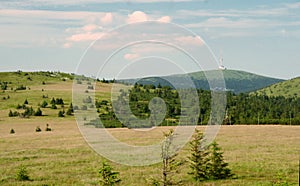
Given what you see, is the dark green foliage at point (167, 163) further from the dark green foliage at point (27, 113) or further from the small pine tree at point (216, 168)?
the dark green foliage at point (27, 113)

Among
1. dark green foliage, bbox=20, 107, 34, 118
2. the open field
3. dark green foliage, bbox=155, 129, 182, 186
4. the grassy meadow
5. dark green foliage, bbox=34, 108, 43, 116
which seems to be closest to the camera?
dark green foliage, bbox=155, 129, 182, 186

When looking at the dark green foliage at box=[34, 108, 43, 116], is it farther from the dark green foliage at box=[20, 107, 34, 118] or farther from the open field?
the open field

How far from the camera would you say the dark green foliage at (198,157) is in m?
32.6

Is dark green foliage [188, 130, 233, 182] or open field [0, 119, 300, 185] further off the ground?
dark green foliage [188, 130, 233, 182]

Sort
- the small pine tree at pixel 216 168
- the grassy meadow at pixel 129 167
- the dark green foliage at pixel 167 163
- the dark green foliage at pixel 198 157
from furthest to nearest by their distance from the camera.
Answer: the grassy meadow at pixel 129 167 < the small pine tree at pixel 216 168 < the dark green foliage at pixel 198 157 < the dark green foliage at pixel 167 163

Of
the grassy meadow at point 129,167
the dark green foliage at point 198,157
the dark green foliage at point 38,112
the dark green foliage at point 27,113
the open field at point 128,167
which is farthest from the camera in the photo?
the dark green foliage at point 38,112

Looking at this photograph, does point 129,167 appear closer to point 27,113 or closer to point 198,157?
point 198,157

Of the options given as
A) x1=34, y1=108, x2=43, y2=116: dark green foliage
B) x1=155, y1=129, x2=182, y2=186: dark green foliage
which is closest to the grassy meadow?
x1=155, y1=129, x2=182, y2=186: dark green foliage

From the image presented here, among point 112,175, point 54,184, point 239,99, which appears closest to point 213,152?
point 112,175

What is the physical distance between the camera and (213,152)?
108 feet

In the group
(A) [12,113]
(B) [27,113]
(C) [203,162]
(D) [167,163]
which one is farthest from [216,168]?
(A) [12,113]

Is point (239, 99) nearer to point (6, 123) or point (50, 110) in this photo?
point (50, 110)

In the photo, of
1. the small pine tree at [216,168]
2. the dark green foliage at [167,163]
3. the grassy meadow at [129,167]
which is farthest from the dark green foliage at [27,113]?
the dark green foliage at [167,163]

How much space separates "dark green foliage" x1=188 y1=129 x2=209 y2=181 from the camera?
32.6 meters
